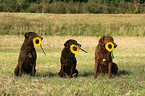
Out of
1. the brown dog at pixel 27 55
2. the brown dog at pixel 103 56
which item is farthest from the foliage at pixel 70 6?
the brown dog at pixel 103 56

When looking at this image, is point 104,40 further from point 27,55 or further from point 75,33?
point 75,33

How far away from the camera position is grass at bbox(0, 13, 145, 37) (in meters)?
21.6

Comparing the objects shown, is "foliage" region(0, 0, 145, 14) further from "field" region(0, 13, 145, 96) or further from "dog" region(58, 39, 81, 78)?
"dog" region(58, 39, 81, 78)

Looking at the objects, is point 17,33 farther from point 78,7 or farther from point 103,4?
point 103,4

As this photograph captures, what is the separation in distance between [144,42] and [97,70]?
1383 centimetres

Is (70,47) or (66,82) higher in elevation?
(70,47)

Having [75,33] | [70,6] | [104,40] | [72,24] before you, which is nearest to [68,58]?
[104,40]

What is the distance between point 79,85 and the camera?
539 cm

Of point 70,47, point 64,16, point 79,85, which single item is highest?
point 64,16

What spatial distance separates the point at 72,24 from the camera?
23.3m

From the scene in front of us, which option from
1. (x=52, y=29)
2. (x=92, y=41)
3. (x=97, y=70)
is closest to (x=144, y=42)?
(x=92, y=41)

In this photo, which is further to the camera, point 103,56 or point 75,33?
point 75,33

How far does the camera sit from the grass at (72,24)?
71.0 feet

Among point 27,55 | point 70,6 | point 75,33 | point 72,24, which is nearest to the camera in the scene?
point 27,55
